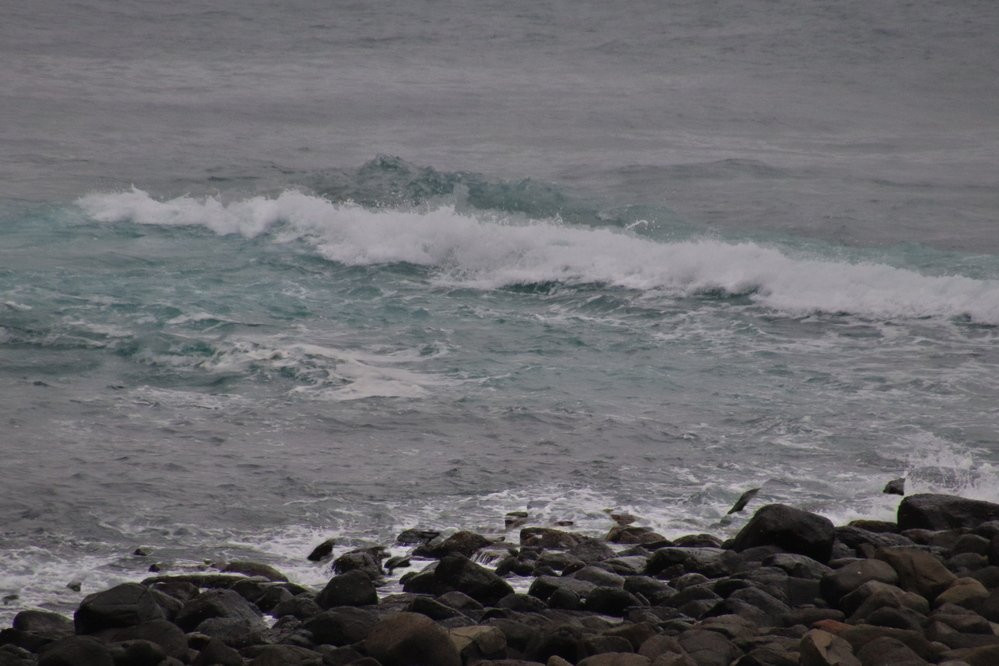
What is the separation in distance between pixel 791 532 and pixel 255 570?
334 centimetres

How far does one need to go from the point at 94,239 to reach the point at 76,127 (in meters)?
12.6

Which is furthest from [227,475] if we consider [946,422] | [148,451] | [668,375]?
[946,422]

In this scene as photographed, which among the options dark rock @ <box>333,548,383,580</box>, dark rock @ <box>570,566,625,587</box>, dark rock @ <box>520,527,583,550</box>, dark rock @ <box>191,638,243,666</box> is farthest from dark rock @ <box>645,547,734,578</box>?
dark rock @ <box>191,638,243,666</box>

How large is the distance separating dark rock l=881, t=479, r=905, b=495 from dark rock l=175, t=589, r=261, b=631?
5.01 metres

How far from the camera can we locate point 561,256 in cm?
1902

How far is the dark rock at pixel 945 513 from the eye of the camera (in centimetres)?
845

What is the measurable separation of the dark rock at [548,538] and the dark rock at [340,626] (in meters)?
1.84

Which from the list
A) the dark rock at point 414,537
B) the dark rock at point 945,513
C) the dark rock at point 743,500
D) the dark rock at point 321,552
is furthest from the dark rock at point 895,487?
the dark rock at point 321,552

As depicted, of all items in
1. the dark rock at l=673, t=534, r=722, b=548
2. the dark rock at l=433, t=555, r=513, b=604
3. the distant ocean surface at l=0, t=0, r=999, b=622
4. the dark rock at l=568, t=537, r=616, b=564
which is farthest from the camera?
the distant ocean surface at l=0, t=0, r=999, b=622

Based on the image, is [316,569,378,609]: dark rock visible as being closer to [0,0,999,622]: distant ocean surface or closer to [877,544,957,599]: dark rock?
[0,0,999,622]: distant ocean surface

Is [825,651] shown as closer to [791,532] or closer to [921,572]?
[921,572]

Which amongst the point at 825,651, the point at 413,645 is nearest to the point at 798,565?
the point at 825,651

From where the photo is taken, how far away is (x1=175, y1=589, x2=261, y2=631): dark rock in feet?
22.0

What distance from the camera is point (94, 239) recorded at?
1991 centimetres
